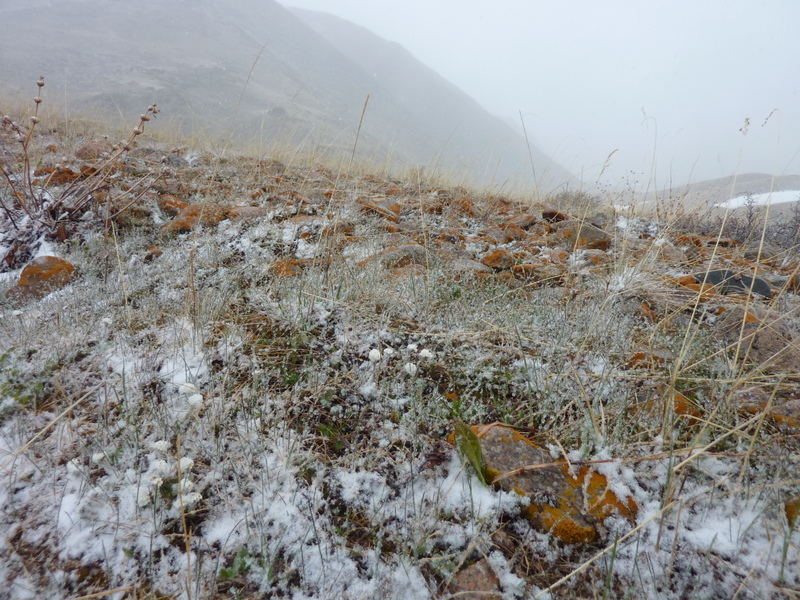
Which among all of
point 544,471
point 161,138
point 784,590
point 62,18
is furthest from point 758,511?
point 62,18

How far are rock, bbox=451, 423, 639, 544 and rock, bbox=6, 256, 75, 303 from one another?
8.50ft

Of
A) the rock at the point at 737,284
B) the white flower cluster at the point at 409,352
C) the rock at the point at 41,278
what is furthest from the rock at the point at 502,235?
the rock at the point at 41,278

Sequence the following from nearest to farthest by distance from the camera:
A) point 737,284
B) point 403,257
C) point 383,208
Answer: point 737,284
point 403,257
point 383,208

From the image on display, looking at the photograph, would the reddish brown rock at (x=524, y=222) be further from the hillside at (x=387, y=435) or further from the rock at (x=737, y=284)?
the rock at (x=737, y=284)

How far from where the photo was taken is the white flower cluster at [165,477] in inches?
38.7

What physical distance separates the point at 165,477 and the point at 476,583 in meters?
0.92

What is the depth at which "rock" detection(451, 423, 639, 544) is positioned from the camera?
0.98 meters

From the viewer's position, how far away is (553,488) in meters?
1.06

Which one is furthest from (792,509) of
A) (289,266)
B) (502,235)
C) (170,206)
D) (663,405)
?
(170,206)

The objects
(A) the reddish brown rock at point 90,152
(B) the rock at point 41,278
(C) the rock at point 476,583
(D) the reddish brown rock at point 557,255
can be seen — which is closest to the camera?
(C) the rock at point 476,583

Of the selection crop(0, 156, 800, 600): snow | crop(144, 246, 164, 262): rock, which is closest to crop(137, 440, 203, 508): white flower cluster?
crop(0, 156, 800, 600): snow

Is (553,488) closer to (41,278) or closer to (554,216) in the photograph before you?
(41,278)

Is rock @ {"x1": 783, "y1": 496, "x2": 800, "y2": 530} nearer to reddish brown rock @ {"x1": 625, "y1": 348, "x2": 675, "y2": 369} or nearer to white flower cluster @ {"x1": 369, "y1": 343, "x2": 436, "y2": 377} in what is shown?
reddish brown rock @ {"x1": 625, "y1": 348, "x2": 675, "y2": 369}

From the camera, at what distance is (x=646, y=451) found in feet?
3.85
